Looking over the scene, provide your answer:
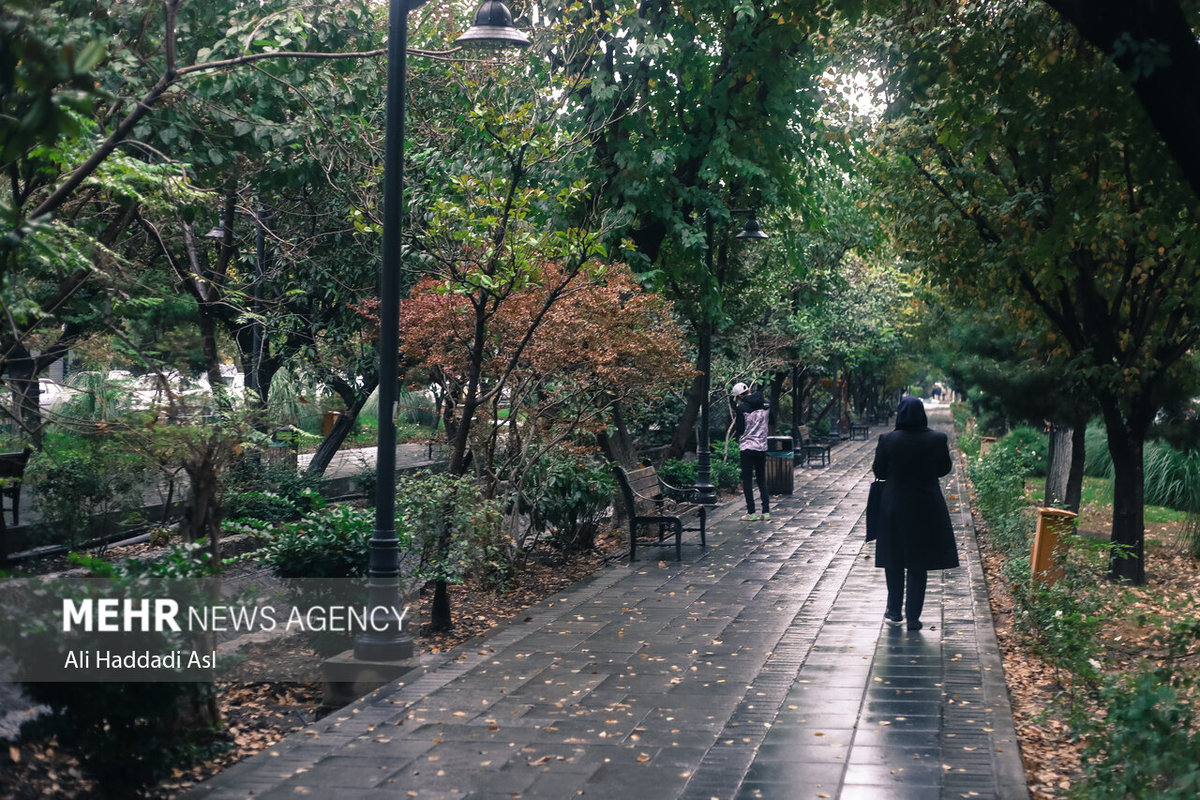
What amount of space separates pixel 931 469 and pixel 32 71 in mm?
7181

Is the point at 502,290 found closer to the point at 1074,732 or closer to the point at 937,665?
the point at 937,665

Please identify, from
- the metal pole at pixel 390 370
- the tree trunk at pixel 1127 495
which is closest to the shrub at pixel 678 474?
the tree trunk at pixel 1127 495

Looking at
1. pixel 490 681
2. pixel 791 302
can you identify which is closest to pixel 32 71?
pixel 490 681

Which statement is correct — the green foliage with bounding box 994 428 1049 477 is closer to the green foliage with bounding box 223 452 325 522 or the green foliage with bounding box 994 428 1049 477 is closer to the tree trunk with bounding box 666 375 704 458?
the tree trunk with bounding box 666 375 704 458

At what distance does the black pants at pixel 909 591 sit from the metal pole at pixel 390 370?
3943mm

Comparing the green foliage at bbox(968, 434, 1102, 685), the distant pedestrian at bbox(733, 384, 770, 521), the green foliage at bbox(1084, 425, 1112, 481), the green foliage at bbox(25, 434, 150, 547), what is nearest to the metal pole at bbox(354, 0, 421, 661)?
the green foliage at bbox(968, 434, 1102, 685)

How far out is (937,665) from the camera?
7.65 meters

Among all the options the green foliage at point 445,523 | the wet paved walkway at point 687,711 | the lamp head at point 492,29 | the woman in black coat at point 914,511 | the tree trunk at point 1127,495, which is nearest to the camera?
the wet paved walkway at point 687,711

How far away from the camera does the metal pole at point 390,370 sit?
24.8 feet

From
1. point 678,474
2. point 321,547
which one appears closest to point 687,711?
point 321,547

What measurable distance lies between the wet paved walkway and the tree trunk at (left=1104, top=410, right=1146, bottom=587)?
2.67 m

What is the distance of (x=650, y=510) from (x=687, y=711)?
22.7ft

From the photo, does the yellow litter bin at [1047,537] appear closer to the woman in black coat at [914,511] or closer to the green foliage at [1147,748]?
the woman in black coat at [914,511]

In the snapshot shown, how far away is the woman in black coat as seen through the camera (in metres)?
8.73
